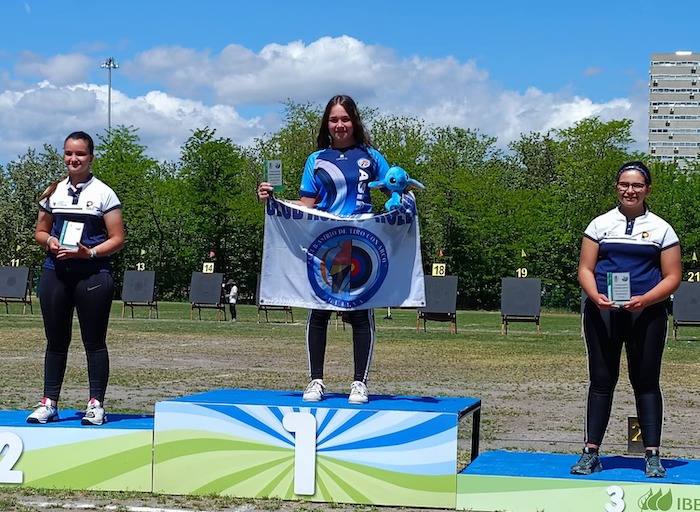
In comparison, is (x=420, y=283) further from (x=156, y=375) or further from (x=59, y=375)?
(x=156, y=375)

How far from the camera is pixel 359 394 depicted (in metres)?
7.15

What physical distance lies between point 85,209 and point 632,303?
351 cm

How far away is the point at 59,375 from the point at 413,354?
13.3 m

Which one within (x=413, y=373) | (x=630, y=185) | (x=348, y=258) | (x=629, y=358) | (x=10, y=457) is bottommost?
(x=413, y=373)

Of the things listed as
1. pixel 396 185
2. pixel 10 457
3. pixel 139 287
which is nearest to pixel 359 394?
pixel 396 185

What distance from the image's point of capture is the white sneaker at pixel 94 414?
7137 millimetres

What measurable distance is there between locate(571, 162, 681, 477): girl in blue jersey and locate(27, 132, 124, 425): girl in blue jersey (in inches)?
120

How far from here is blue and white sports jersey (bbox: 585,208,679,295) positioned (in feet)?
20.9

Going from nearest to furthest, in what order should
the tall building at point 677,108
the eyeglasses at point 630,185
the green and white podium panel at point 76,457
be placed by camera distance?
the eyeglasses at point 630,185 → the green and white podium panel at point 76,457 → the tall building at point 677,108

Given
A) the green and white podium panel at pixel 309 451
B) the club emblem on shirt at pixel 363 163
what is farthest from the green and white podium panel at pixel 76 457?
the club emblem on shirt at pixel 363 163

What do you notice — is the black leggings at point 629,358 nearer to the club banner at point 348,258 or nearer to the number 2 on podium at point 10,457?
the club banner at point 348,258

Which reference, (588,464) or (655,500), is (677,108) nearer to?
(588,464)

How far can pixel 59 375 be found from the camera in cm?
744

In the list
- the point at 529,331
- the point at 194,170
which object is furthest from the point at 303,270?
the point at 194,170
